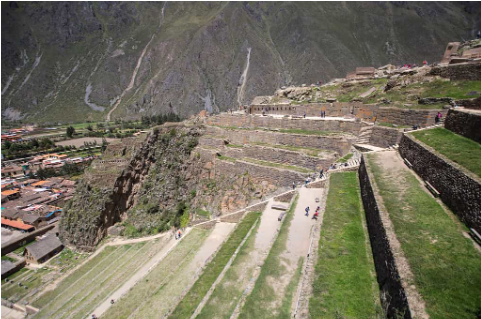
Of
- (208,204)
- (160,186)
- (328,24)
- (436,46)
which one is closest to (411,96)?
(208,204)

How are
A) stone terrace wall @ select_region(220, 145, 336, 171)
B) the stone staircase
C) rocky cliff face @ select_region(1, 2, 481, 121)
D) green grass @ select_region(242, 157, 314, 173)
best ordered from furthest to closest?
rocky cliff face @ select_region(1, 2, 481, 121) → the stone staircase → green grass @ select_region(242, 157, 314, 173) → stone terrace wall @ select_region(220, 145, 336, 171)

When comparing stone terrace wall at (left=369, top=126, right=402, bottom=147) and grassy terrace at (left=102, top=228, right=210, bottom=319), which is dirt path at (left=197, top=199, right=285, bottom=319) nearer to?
grassy terrace at (left=102, top=228, right=210, bottom=319)

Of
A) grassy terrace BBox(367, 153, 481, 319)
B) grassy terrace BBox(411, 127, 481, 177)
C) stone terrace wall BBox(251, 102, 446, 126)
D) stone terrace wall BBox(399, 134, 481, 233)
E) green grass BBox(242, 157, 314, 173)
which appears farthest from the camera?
green grass BBox(242, 157, 314, 173)

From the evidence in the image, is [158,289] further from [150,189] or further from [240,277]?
[150,189]

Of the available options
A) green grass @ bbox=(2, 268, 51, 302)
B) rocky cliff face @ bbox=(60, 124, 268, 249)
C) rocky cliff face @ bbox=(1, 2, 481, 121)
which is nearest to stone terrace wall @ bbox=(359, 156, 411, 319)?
rocky cliff face @ bbox=(60, 124, 268, 249)

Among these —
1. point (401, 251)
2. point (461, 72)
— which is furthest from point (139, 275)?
point (461, 72)

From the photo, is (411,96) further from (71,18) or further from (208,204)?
(71,18)
